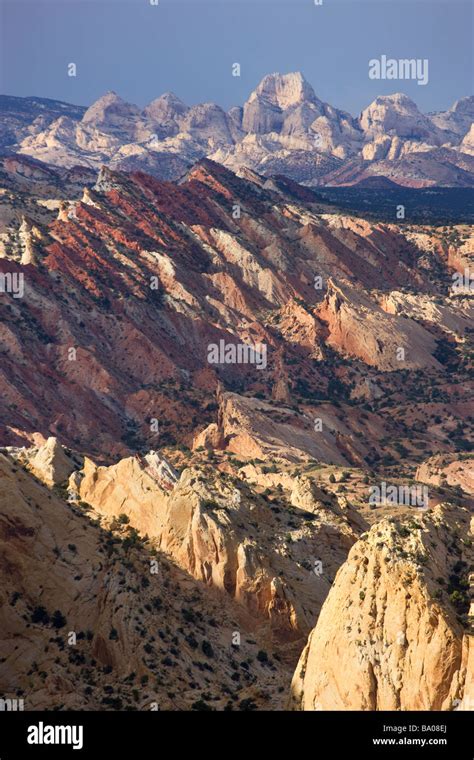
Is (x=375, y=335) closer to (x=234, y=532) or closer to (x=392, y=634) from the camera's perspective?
(x=234, y=532)

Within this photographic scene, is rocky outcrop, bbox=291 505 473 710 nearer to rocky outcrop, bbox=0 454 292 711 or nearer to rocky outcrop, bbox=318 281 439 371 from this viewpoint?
rocky outcrop, bbox=0 454 292 711

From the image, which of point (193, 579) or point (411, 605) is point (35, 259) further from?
point (411, 605)

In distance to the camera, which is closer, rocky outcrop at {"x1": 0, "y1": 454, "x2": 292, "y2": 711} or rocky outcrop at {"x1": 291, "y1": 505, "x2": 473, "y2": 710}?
rocky outcrop at {"x1": 291, "y1": 505, "x2": 473, "y2": 710}

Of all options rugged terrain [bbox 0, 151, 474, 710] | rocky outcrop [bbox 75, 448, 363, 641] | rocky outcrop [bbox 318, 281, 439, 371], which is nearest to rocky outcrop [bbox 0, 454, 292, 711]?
rugged terrain [bbox 0, 151, 474, 710]

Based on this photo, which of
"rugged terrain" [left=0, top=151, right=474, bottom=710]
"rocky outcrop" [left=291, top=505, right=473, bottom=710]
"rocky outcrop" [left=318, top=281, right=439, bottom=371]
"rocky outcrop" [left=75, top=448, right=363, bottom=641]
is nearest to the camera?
"rocky outcrop" [left=291, top=505, right=473, bottom=710]

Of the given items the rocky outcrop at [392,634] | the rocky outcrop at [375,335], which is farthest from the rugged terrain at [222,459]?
the rocky outcrop at [375,335]

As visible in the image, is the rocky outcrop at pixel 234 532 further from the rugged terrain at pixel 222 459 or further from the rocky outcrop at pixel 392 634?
the rocky outcrop at pixel 392 634

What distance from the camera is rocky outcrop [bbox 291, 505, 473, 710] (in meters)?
35.4

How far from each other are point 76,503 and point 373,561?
92.5 feet

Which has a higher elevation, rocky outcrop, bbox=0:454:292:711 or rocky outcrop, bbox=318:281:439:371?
rocky outcrop, bbox=318:281:439:371

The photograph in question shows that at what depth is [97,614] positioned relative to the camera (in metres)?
52.0

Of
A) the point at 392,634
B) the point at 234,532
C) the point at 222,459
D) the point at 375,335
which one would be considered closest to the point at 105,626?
the point at 234,532

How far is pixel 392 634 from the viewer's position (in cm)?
3719
